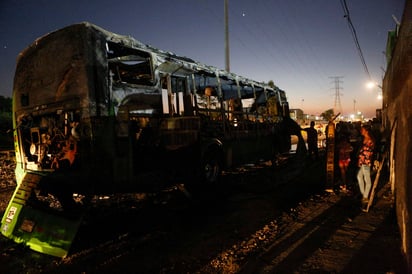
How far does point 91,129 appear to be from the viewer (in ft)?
Answer: 14.2

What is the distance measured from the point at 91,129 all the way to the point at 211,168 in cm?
343

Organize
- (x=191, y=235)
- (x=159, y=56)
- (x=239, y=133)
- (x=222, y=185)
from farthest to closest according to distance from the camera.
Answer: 1. (x=239, y=133)
2. (x=222, y=185)
3. (x=159, y=56)
4. (x=191, y=235)

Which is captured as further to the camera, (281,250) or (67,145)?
(67,145)

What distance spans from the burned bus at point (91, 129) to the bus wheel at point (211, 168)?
0.03 meters

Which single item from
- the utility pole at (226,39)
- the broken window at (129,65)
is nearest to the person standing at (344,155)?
the broken window at (129,65)

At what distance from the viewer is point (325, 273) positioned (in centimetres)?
296

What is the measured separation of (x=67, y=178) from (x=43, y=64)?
2174 mm

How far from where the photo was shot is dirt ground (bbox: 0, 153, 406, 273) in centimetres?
316

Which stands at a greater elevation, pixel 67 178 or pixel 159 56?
pixel 159 56

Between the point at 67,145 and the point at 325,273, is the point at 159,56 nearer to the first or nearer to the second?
the point at 67,145

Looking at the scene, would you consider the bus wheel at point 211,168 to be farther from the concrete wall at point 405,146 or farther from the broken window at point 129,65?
the concrete wall at point 405,146

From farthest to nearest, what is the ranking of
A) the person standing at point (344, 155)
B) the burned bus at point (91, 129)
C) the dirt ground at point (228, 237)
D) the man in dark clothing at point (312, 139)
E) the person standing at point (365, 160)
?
the man in dark clothing at point (312, 139), the person standing at point (344, 155), the person standing at point (365, 160), the burned bus at point (91, 129), the dirt ground at point (228, 237)

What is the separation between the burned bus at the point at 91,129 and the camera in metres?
4.34

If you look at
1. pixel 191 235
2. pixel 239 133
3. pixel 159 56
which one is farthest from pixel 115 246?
pixel 239 133
